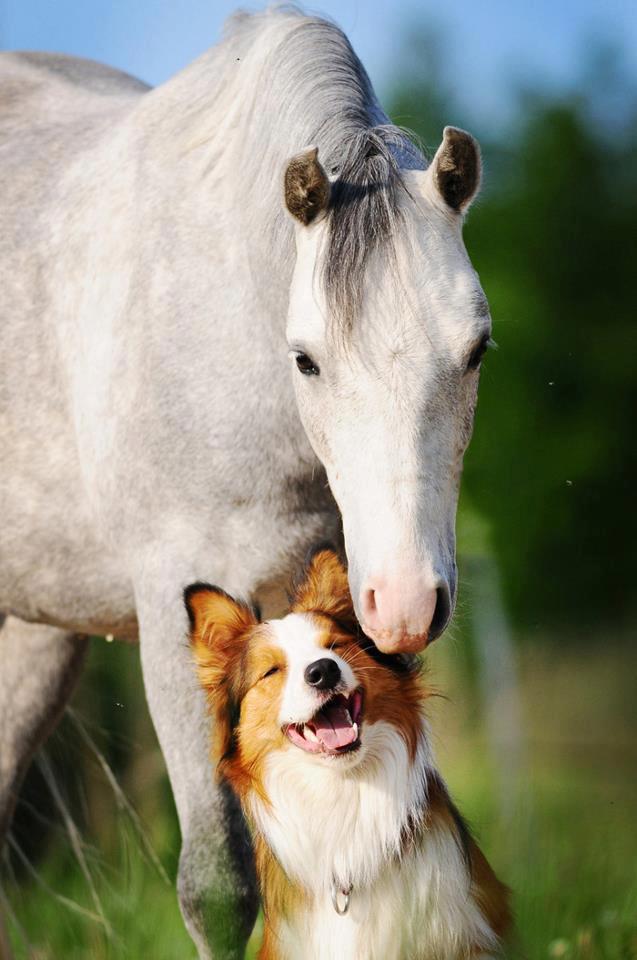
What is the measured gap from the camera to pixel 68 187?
158 inches

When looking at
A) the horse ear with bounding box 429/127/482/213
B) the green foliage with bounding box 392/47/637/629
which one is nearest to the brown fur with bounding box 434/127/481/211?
the horse ear with bounding box 429/127/482/213

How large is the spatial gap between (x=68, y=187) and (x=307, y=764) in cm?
211

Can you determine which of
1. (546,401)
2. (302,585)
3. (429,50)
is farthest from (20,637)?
(429,50)

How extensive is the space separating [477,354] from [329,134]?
0.68 meters

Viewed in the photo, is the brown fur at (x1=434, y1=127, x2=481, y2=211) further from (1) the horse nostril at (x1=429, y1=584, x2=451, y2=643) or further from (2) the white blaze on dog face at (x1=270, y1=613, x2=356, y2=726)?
(2) the white blaze on dog face at (x1=270, y1=613, x2=356, y2=726)

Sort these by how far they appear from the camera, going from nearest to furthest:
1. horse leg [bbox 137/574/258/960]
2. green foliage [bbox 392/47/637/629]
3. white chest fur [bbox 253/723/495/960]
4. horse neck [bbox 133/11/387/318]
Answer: white chest fur [bbox 253/723/495/960], horse neck [bbox 133/11/387/318], horse leg [bbox 137/574/258/960], green foliage [bbox 392/47/637/629]

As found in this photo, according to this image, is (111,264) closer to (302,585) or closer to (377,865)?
(302,585)

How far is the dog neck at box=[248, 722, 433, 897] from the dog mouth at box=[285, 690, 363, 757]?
77mm

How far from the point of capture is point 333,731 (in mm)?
2752

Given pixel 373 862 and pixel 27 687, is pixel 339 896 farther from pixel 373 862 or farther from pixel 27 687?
pixel 27 687

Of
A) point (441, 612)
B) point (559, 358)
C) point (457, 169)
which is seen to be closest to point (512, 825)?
point (441, 612)

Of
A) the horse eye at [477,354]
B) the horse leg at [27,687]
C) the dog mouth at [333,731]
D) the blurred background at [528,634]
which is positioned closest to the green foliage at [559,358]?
the blurred background at [528,634]

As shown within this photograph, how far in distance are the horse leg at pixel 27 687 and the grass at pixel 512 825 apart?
45 cm

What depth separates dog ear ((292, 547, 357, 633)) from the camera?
2.87 m
